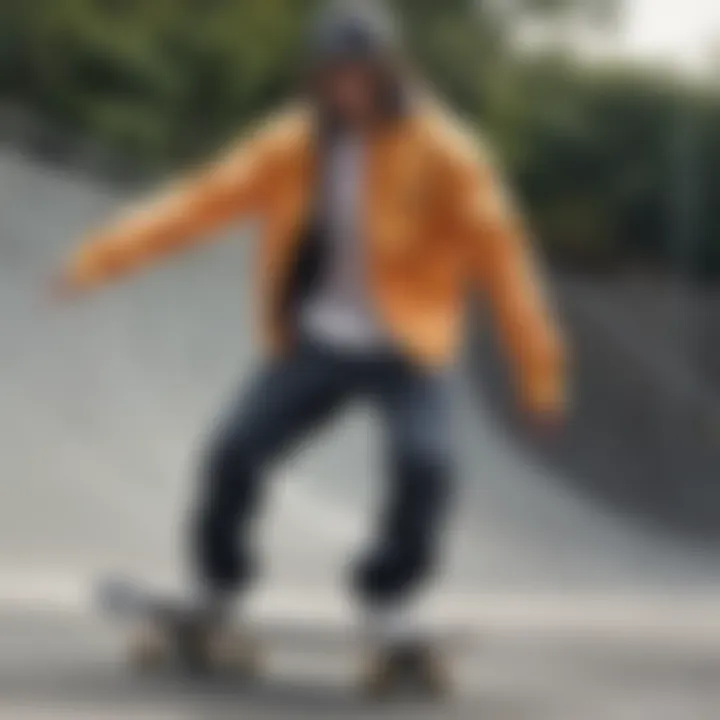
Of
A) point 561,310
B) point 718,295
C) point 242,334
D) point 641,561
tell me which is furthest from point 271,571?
point 718,295

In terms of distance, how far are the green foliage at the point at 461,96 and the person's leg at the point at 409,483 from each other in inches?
92.6

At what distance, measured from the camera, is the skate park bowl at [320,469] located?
188 inches

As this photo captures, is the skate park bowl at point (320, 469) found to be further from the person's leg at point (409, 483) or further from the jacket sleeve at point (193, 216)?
the jacket sleeve at point (193, 216)

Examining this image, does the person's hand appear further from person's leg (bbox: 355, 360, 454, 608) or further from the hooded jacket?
person's leg (bbox: 355, 360, 454, 608)

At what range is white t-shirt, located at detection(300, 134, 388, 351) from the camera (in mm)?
3740

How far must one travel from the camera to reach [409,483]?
3527mm

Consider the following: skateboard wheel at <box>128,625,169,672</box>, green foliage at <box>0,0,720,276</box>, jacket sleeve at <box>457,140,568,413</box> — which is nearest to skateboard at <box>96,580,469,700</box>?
skateboard wheel at <box>128,625,169,672</box>

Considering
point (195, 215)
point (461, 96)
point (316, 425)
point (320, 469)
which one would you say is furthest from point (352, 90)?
point (461, 96)

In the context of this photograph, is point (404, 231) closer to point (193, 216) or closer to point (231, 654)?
point (193, 216)

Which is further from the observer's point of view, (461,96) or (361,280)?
(461,96)

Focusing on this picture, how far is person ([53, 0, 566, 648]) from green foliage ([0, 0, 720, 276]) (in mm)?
2072

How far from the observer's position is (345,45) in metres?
3.76

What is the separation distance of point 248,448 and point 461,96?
2581 mm

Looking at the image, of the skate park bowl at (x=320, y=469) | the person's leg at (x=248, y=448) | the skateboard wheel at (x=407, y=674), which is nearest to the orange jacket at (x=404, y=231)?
the person's leg at (x=248, y=448)
